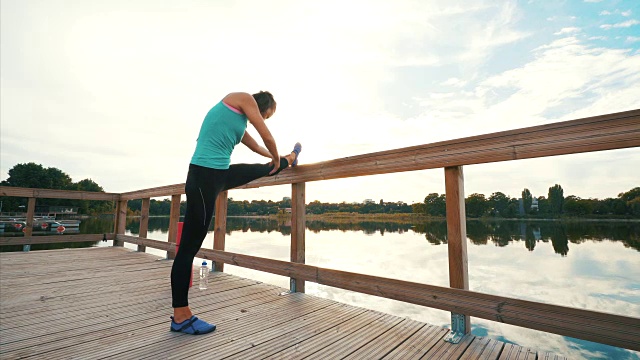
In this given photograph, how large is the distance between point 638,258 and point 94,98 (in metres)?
24.5

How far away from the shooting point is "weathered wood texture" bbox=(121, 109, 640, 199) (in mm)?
1214

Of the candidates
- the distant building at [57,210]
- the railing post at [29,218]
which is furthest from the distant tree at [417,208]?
the distant building at [57,210]

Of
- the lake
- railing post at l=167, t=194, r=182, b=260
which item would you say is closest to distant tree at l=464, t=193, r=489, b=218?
the lake

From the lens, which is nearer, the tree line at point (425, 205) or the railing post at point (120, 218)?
the railing post at point (120, 218)

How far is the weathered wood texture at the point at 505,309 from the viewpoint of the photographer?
1169 mm

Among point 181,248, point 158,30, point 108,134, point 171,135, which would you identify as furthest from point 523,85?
point 108,134

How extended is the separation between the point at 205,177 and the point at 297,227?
111 cm

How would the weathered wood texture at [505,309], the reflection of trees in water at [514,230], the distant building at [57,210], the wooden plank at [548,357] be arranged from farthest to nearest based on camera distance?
the distant building at [57,210] → the reflection of trees in water at [514,230] → the wooden plank at [548,357] → the weathered wood texture at [505,309]

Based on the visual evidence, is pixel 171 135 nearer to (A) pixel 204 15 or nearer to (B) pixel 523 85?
(A) pixel 204 15

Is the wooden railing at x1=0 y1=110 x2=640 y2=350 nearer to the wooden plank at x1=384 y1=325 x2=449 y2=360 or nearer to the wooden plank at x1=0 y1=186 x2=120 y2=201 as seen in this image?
the wooden plank at x1=384 y1=325 x2=449 y2=360

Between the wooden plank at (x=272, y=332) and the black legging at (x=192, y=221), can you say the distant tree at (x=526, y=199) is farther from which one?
the black legging at (x=192, y=221)

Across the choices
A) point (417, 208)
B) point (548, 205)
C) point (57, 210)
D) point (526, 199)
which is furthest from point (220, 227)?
point (57, 210)

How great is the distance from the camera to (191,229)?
1755 millimetres

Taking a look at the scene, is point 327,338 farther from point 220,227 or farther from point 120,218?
point 120,218
